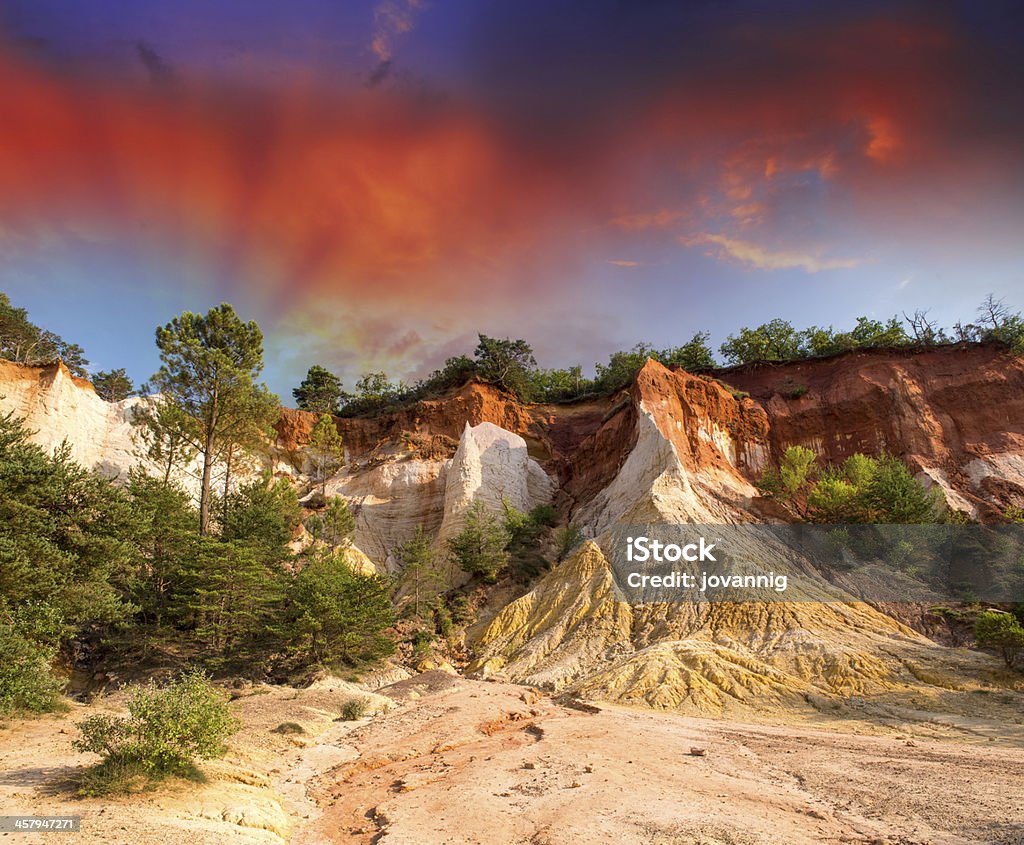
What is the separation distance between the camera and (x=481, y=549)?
32.7 meters

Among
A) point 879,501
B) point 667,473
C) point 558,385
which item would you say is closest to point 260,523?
point 667,473

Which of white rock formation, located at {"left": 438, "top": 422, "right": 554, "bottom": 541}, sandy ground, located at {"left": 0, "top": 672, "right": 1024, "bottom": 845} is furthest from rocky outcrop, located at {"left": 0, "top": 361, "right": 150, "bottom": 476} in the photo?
sandy ground, located at {"left": 0, "top": 672, "right": 1024, "bottom": 845}

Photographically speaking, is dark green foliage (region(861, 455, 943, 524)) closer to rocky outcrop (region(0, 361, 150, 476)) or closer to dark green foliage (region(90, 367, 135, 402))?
rocky outcrop (region(0, 361, 150, 476))

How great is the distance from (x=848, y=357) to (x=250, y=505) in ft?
148

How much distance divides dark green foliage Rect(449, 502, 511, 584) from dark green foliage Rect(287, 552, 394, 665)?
8.69 m

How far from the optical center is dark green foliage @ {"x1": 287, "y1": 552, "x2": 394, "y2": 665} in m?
21.2

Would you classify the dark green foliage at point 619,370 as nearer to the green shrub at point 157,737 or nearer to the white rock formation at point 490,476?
the white rock formation at point 490,476

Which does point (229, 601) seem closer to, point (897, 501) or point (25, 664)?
point (25, 664)

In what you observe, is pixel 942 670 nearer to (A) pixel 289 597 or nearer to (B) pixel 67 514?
(A) pixel 289 597

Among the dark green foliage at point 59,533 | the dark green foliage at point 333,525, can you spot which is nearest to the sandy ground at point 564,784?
the dark green foliage at point 59,533

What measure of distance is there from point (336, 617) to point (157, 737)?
13051 mm

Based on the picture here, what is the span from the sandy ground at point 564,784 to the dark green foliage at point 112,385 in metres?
47.5

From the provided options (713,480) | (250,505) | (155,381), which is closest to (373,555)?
(250,505)

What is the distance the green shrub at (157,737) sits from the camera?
8320 millimetres
